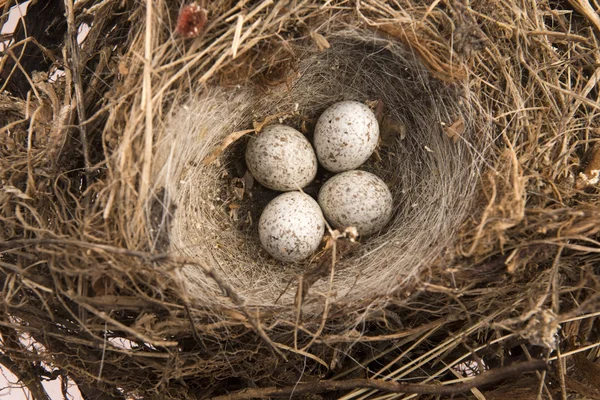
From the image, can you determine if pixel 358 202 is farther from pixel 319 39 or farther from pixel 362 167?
pixel 319 39

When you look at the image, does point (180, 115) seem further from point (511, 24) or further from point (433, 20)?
point (511, 24)

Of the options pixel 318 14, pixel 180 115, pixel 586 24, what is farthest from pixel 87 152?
pixel 586 24

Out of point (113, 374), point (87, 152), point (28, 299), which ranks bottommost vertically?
point (113, 374)

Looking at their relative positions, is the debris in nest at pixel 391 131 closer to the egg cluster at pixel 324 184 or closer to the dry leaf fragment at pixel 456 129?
the egg cluster at pixel 324 184

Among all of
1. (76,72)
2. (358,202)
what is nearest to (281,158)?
(358,202)

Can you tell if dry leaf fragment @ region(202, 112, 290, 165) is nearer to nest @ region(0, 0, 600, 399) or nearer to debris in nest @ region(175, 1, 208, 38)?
nest @ region(0, 0, 600, 399)

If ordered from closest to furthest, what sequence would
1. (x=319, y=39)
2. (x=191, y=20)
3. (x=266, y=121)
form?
(x=191, y=20), (x=319, y=39), (x=266, y=121)
